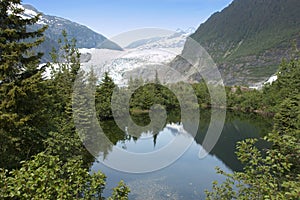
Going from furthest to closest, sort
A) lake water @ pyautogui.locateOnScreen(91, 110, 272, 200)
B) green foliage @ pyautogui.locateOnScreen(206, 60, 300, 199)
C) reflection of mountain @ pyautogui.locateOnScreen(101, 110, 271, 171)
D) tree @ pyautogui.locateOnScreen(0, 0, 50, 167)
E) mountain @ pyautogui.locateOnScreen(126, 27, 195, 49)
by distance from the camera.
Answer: reflection of mountain @ pyautogui.locateOnScreen(101, 110, 271, 171), lake water @ pyautogui.locateOnScreen(91, 110, 272, 200), mountain @ pyautogui.locateOnScreen(126, 27, 195, 49), tree @ pyautogui.locateOnScreen(0, 0, 50, 167), green foliage @ pyautogui.locateOnScreen(206, 60, 300, 199)

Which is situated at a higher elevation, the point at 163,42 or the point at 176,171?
the point at 163,42

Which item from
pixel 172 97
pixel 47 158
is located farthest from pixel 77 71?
pixel 172 97

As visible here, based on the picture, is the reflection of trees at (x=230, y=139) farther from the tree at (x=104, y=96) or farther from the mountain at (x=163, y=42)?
the tree at (x=104, y=96)

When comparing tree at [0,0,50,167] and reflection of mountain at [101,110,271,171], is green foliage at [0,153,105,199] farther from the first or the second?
reflection of mountain at [101,110,271,171]

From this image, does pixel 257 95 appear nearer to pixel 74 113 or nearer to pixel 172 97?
pixel 172 97

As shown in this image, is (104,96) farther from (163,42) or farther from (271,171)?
(271,171)

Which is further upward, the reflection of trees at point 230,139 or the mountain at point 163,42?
the mountain at point 163,42

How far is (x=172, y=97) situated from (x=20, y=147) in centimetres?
5628

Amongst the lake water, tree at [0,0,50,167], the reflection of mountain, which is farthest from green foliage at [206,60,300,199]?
the reflection of mountain

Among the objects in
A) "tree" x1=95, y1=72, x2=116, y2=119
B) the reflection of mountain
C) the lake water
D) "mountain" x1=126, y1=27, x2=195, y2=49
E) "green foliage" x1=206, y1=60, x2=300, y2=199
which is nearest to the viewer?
"green foliage" x1=206, y1=60, x2=300, y2=199

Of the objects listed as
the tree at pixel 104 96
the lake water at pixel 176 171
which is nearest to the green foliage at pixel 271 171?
the lake water at pixel 176 171

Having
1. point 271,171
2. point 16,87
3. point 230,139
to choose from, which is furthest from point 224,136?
point 271,171

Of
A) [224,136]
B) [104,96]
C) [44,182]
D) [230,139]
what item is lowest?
[224,136]

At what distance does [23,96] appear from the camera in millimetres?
9688
